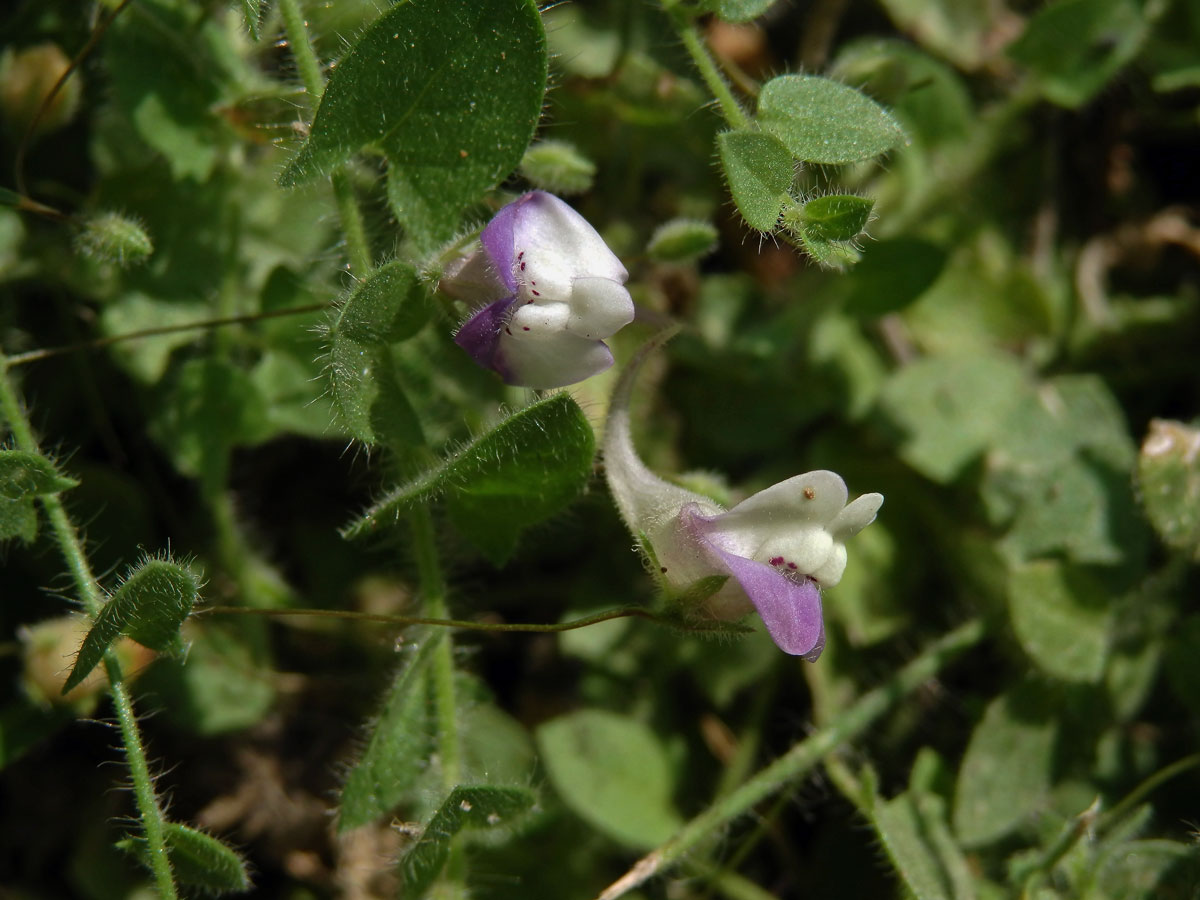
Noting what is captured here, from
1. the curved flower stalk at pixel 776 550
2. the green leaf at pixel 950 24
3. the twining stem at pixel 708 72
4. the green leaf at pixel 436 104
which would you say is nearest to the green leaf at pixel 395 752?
the curved flower stalk at pixel 776 550

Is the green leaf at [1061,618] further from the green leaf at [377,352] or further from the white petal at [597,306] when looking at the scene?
the green leaf at [377,352]

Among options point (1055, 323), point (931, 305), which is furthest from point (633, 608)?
point (1055, 323)

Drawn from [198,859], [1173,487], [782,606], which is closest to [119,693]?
[198,859]

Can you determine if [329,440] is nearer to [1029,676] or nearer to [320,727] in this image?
[320,727]

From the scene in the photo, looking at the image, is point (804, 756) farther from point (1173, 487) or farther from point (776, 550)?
point (1173, 487)

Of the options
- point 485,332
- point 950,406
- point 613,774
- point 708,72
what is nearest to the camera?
point 485,332

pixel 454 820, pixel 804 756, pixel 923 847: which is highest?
pixel 454 820
